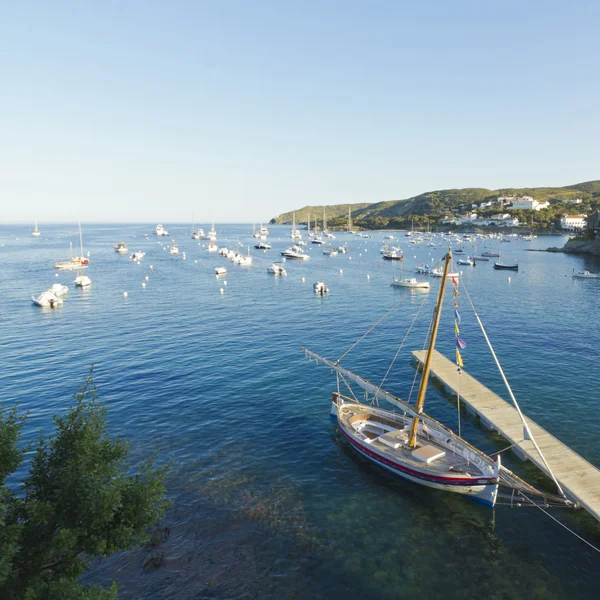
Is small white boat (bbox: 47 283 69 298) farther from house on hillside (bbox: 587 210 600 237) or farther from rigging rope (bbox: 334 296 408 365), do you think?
house on hillside (bbox: 587 210 600 237)

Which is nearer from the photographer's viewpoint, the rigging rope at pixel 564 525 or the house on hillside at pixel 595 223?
the rigging rope at pixel 564 525

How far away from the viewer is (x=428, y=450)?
2928 centimetres

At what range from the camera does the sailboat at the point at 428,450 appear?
25844mm

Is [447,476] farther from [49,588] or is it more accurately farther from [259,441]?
[49,588]

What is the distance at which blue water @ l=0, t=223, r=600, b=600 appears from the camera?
71.2ft

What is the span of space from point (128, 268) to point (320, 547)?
132m

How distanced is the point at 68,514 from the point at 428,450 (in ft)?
73.7

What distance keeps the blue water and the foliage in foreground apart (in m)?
7.77

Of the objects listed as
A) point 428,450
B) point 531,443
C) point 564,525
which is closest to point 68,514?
point 428,450

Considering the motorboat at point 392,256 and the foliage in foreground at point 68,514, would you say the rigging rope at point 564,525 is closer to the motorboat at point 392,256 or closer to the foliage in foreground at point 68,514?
the foliage in foreground at point 68,514

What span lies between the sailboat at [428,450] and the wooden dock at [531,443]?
4.35 feet

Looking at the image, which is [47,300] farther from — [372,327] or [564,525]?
[564,525]

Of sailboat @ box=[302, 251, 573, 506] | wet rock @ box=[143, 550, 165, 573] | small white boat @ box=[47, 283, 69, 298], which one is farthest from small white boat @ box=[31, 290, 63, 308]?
wet rock @ box=[143, 550, 165, 573]

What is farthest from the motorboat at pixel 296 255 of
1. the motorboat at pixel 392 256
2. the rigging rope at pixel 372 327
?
the rigging rope at pixel 372 327
